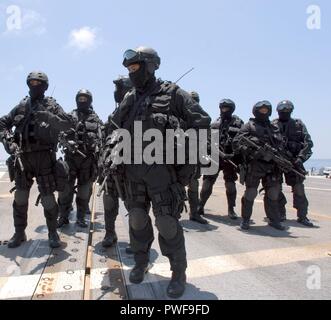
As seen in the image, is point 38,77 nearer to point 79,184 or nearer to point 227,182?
point 79,184

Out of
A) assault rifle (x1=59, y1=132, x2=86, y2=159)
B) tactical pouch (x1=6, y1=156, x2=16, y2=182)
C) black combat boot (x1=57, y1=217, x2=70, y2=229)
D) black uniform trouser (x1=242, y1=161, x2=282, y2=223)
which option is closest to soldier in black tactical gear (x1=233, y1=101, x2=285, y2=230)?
black uniform trouser (x1=242, y1=161, x2=282, y2=223)

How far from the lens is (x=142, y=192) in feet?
11.0

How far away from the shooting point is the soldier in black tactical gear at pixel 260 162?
6.04 m

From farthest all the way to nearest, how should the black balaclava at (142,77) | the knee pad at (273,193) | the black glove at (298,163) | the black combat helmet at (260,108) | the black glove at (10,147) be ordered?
the black glove at (298,163), the knee pad at (273,193), the black combat helmet at (260,108), the black glove at (10,147), the black balaclava at (142,77)

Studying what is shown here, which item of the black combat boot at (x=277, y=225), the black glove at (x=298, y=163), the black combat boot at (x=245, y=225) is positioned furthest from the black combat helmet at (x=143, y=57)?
the black glove at (x=298, y=163)

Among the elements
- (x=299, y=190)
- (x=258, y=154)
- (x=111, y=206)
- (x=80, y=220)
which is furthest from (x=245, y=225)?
(x=80, y=220)

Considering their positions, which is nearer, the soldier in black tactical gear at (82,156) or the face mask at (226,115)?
the soldier in black tactical gear at (82,156)

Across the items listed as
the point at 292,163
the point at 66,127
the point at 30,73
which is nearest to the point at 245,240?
the point at 292,163

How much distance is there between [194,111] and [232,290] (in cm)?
159

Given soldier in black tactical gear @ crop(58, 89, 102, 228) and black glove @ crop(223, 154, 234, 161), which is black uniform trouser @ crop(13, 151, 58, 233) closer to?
soldier in black tactical gear @ crop(58, 89, 102, 228)

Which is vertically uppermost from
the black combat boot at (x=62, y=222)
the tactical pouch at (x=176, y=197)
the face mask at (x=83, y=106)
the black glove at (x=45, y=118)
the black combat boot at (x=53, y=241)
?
the face mask at (x=83, y=106)

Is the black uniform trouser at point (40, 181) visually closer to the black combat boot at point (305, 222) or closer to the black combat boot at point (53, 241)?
the black combat boot at point (53, 241)

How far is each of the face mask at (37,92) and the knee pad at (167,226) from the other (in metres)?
2.39
